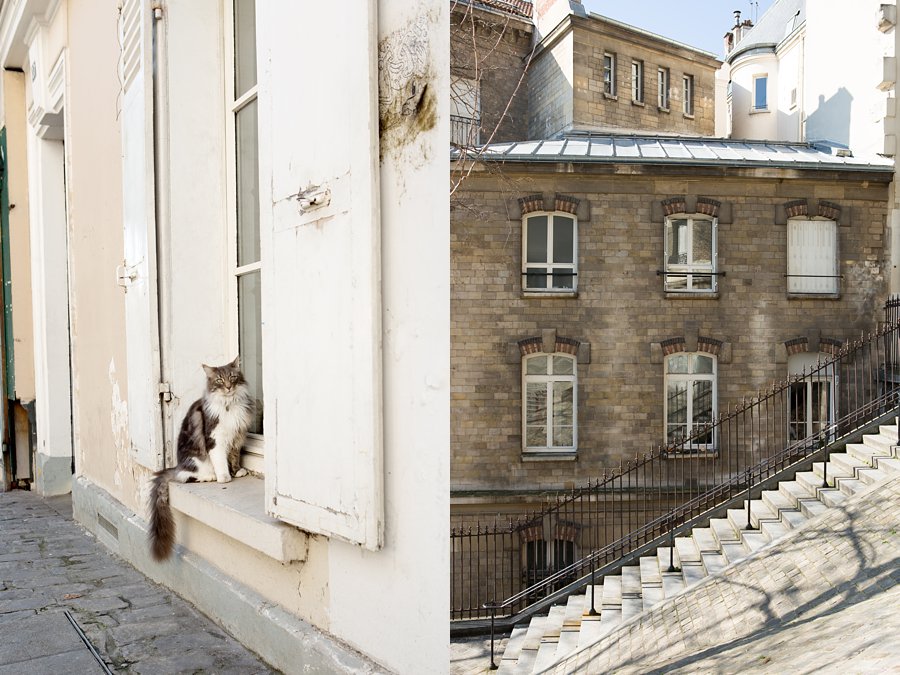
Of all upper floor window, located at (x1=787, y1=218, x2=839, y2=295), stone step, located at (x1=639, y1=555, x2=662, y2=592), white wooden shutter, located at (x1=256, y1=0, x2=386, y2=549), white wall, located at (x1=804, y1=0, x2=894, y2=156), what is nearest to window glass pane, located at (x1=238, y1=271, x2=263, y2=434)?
white wooden shutter, located at (x1=256, y1=0, x2=386, y2=549)

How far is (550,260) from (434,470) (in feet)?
49.8

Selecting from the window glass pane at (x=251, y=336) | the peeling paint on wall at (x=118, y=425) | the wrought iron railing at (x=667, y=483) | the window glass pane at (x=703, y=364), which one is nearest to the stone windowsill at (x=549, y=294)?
the window glass pane at (x=703, y=364)

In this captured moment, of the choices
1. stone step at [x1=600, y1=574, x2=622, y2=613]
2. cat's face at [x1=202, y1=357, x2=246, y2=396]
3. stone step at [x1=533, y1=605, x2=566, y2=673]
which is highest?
cat's face at [x1=202, y1=357, x2=246, y2=396]

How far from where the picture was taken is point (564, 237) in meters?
16.8

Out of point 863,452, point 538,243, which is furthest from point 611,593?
point 538,243

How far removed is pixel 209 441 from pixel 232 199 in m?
1.06

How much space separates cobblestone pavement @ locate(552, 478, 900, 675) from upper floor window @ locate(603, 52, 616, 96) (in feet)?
50.5

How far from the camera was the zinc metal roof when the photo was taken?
16.4 m

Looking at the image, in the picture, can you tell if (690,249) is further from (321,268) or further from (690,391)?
(321,268)

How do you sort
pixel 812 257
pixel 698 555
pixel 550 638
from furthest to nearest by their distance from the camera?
pixel 812 257
pixel 698 555
pixel 550 638

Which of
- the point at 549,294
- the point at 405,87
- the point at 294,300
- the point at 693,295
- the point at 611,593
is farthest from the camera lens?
the point at 693,295

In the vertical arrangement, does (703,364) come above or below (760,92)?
below

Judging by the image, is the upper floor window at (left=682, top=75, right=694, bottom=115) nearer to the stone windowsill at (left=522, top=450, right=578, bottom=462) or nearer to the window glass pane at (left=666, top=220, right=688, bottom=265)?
the window glass pane at (left=666, top=220, right=688, bottom=265)

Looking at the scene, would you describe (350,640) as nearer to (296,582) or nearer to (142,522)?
(296,582)
